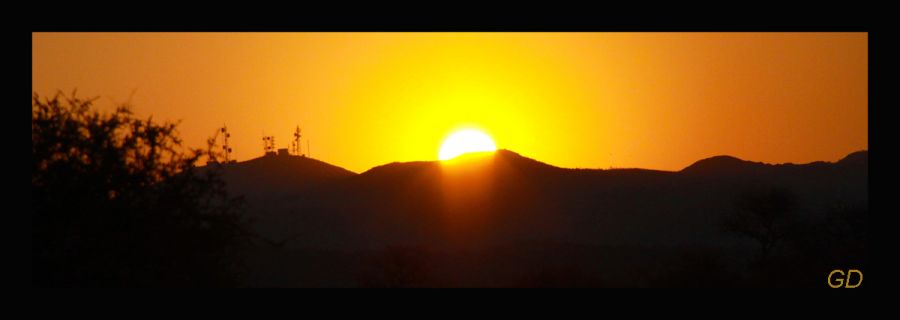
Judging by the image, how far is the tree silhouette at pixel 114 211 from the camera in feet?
55.5

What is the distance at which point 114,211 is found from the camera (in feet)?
57.2

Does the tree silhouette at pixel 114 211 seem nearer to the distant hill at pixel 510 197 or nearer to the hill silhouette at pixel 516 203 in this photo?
the hill silhouette at pixel 516 203

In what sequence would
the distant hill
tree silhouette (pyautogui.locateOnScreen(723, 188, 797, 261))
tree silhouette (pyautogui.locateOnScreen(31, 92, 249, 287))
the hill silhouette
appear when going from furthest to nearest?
the distant hill, the hill silhouette, tree silhouette (pyautogui.locateOnScreen(723, 188, 797, 261)), tree silhouette (pyautogui.locateOnScreen(31, 92, 249, 287))

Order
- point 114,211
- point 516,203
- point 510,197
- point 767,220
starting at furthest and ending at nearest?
point 510,197
point 516,203
point 767,220
point 114,211

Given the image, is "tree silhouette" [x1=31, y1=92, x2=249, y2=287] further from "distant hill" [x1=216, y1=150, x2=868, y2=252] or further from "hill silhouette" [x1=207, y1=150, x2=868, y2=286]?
"distant hill" [x1=216, y1=150, x2=868, y2=252]

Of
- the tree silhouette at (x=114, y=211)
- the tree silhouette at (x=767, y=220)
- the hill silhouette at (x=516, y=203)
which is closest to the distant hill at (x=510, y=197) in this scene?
the hill silhouette at (x=516, y=203)

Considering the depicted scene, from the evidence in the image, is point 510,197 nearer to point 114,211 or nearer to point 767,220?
point 767,220

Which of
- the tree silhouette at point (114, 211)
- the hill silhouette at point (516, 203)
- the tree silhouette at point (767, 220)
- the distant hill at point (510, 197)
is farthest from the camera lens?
the distant hill at point (510, 197)

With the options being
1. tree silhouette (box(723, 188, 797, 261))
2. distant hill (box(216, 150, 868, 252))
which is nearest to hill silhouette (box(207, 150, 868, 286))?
distant hill (box(216, 150, 868, 252))

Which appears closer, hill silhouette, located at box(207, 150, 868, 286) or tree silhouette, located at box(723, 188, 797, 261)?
tree silhouette, located at box(723, 188, 797, 261)

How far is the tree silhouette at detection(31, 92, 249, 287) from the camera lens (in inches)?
666

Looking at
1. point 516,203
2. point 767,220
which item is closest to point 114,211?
point 767,220

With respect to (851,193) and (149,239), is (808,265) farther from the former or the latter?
(851,193)

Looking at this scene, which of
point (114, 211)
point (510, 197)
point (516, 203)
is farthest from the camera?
point (510, 197)
